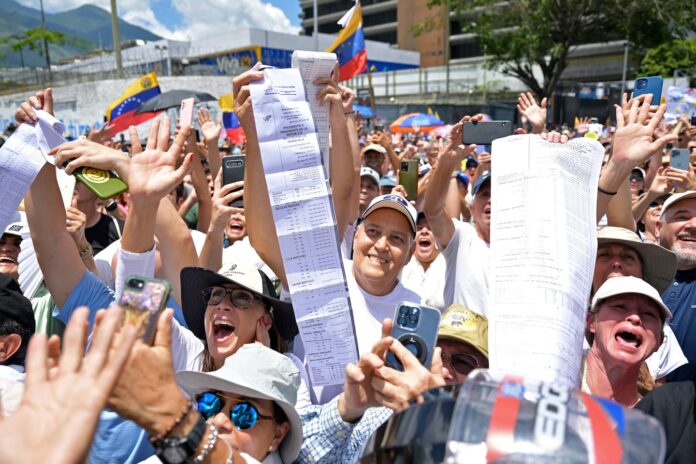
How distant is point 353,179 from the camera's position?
112 inches

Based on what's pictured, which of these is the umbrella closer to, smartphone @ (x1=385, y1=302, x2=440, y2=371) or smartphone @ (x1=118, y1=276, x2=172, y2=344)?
smartphone @ (x1=385, y1=302, x2=440, y2=371)

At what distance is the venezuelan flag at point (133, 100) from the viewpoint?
8.41m

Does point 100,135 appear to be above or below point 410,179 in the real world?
above

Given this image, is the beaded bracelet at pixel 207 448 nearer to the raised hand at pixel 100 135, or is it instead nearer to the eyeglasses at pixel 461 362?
the eyeglasses at pixel 461 362

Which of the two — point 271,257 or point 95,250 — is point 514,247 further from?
point 95,250

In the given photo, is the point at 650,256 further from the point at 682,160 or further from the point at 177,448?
the point at 682,160

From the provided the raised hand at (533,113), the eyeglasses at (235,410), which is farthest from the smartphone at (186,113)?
the raised hand at (533,113)

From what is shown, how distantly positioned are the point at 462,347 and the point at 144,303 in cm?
133

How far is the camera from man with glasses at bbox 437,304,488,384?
6.94 ft

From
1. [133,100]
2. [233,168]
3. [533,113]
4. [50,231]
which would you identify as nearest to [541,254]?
[533,113]

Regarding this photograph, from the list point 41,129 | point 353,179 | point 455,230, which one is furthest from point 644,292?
point 41,129

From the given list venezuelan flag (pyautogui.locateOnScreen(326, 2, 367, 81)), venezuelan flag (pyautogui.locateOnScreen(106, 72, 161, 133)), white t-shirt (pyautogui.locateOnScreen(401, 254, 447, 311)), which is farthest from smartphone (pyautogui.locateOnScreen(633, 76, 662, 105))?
venezuelan flag (pyautogui.locateOnScreen(106, 72, 161, 133))

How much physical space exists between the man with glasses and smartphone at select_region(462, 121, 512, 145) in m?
0.86

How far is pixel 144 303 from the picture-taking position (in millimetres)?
1226
